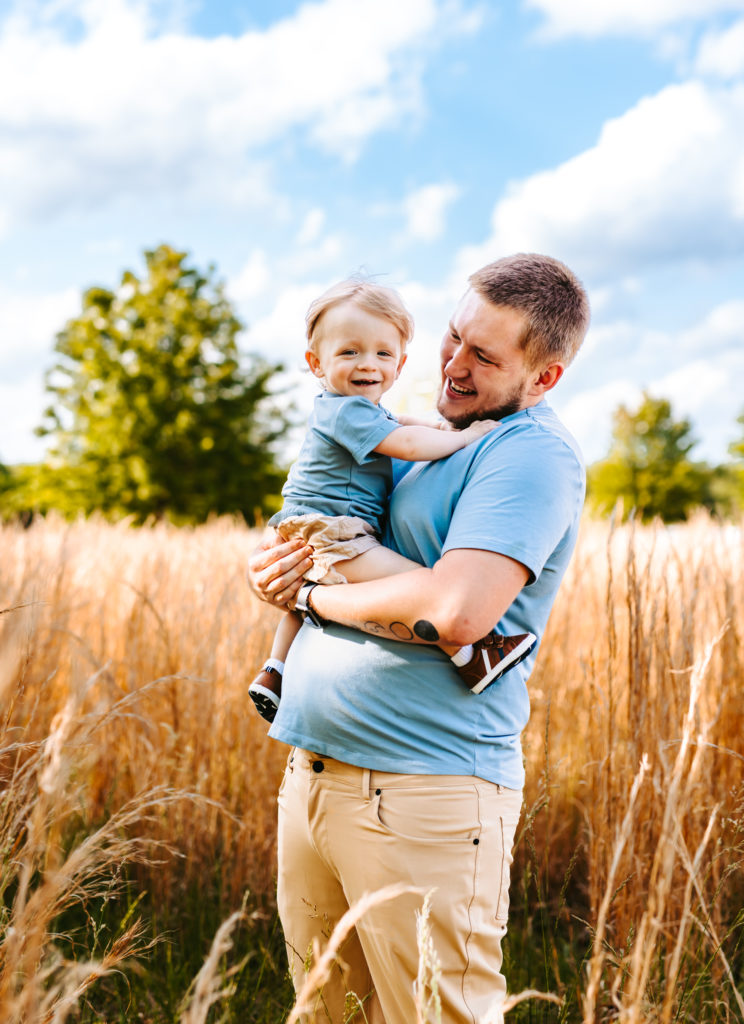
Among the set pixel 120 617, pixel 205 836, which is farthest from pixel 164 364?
pixel 205 836

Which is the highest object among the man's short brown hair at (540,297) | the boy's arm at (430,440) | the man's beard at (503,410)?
the man's short brown hair at (540,297)

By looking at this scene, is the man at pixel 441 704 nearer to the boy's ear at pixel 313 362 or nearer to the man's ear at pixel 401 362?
the man's ear at pixel 401 362

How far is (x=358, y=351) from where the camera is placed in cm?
206

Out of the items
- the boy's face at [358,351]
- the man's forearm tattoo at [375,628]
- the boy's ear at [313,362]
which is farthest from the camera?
the boy's ear at [313,362]

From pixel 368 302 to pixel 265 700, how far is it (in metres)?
1.03

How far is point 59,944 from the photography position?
235 centimetres

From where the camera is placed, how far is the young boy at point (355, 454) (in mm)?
1660

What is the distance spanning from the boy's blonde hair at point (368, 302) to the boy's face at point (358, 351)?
1 cm

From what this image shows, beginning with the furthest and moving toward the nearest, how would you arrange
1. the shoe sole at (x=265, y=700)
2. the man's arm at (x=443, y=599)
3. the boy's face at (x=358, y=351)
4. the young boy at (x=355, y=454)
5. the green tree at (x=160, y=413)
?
1. the green tree at (x=160, y=413)
2. the boy's face at (x=358, y=351)
3. the shoe sole at (x=265, y=700)
4. the young boy at (x=355, y=454)
5. the man's arm at (x=443, y=599)

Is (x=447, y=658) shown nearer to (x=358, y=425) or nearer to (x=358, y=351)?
(x=358, y=425)

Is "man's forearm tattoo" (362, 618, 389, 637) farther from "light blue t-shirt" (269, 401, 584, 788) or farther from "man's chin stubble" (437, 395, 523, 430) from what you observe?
"man's chin stubble" (437, 395, 523, 430)

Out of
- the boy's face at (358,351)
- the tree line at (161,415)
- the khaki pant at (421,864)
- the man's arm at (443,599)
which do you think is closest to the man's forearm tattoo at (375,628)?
the man's arm at (443,599)

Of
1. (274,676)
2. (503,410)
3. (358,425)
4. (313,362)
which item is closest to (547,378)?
(503,410)

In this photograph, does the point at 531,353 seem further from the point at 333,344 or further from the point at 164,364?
the point at 164,364
